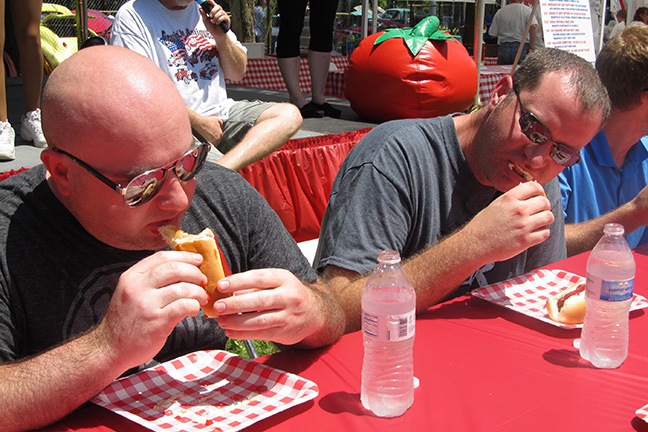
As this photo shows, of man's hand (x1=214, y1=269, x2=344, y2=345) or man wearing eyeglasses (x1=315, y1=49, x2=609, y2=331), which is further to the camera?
man wearing eyeglasses (x1=315, y1=49, x2=609, y2=331)

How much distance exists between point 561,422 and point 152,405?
2.73ft

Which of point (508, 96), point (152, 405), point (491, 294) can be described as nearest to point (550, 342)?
point (491, 294)

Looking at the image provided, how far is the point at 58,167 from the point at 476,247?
1.12 meters

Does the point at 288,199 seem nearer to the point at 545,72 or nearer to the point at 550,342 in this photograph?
the point at 545,72

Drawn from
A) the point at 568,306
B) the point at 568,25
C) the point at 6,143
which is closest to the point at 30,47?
the point at 6,143

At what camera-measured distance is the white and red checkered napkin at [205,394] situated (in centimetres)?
121

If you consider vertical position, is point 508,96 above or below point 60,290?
above

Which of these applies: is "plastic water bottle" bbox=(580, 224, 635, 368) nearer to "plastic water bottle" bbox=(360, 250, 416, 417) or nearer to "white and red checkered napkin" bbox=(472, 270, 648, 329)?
"white and red checkered napkin" bbox=(472, 270, 648, 329)

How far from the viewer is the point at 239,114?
13.7 feet

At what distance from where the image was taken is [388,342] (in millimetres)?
1215

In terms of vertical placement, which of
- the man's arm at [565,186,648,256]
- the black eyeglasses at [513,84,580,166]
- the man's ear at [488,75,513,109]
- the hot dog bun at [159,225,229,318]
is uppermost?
the man's ear at [488,75,513,109]

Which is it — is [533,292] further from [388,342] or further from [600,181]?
[600,181]

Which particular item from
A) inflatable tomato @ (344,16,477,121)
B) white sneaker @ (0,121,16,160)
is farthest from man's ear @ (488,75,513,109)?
inflatable tomato @ (344,16,477,121)

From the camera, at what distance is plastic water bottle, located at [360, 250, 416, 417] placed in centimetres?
121
